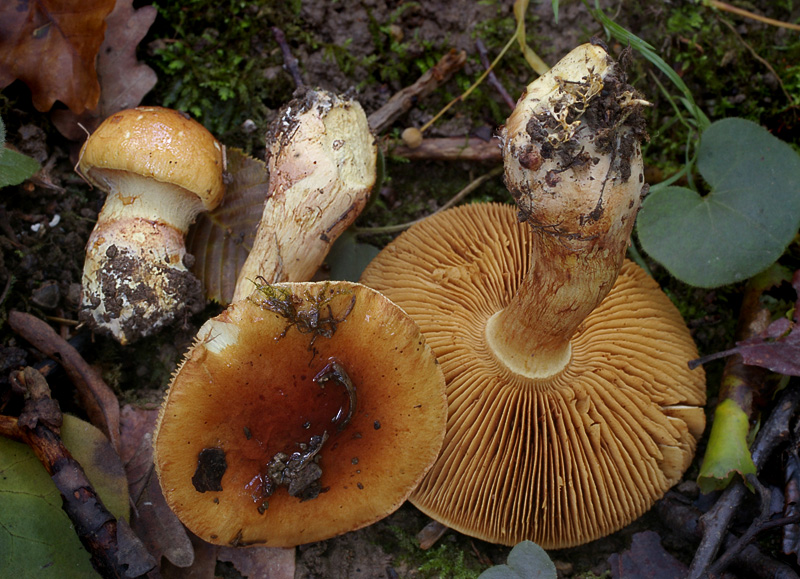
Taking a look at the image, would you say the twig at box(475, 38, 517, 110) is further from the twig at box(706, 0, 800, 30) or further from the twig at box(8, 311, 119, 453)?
the twig at box(8, 311, 119, 453)

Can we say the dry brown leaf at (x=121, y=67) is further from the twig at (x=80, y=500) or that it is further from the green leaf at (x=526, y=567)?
the green leaf at (x=526, y=567)

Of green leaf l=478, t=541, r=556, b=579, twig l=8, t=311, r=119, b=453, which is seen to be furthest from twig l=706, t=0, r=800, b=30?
twig l=8, t=311, r=119, b=453

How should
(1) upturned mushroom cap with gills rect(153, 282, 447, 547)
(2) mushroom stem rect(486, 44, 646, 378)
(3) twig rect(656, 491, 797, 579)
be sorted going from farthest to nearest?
(3) twig rect(656, 491, 797, 579) < (1) upturned mushroom cap with gills rect(153, 282, 447, 547) < (2) mushroom stem rect(486, 44, 646, 378)

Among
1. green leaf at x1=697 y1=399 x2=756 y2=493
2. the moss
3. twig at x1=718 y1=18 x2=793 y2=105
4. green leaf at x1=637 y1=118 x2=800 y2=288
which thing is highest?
twig at x1=718 y1=18 x2=793 y2=105

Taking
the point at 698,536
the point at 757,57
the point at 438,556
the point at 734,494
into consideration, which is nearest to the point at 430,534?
the point at 438,556

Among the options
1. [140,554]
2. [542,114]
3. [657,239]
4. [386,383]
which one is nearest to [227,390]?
[386,383]

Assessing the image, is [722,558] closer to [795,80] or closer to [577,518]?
[577,518]

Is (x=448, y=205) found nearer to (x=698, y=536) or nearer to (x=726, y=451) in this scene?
(x=726, y=451)
